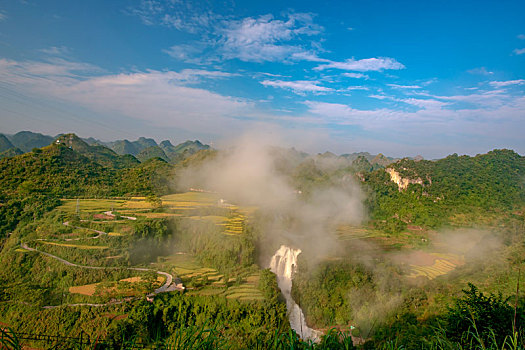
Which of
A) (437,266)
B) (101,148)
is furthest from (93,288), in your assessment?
(101,148)

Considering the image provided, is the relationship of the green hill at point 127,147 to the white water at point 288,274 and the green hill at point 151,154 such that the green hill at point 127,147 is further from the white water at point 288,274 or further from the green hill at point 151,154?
the white water at point 288,274

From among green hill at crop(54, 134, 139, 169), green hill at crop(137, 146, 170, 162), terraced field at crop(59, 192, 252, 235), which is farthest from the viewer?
green hill at crop(137, 146, 170, 162)

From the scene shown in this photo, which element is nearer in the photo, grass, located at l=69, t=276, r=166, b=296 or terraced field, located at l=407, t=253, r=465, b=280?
grass, located at l=69, t=276, r=166, b=296

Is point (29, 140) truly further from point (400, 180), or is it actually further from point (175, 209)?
point (400, 180)

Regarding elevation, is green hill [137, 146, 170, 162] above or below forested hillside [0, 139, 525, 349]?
above

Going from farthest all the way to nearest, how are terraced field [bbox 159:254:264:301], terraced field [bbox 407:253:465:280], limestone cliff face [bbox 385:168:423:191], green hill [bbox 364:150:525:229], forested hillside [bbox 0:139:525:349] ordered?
limestone cliff face [bbox 385:168:423:191]
green hill [bbox 364:150:525:229]
terraced field [bbox 407:253:465:280]
terraced field [bbox 159:254:264:301]
forested hillside [bbox 0:139:525:349]

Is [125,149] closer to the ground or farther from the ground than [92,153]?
farther from the ground

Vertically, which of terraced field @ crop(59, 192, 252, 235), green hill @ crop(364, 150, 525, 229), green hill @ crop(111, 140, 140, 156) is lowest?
terraced field @ crop(59, 192, 252, 235)

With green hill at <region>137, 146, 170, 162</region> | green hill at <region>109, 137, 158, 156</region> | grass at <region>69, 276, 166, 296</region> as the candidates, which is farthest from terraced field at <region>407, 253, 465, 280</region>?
green hill at <region>109, 137, 158, 156</region>

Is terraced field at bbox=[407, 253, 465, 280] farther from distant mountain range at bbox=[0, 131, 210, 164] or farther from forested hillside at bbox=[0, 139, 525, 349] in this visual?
distant mountain range at bbox=[0, 131, 210, 164]
